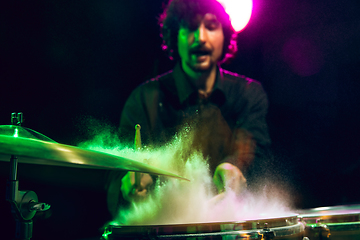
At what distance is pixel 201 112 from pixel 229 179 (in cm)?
50

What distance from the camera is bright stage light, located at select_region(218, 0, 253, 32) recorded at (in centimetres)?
214

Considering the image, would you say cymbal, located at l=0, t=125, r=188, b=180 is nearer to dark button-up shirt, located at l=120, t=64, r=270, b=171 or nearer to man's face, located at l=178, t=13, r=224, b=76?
dark button-up shirt, located at l=120, t=64, r=270, b=171

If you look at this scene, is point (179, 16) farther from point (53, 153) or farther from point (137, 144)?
point (53, 153)

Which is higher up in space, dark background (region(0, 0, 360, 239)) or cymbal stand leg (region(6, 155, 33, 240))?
dark background (region(0, 0, 360, 239))

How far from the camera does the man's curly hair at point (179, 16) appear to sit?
2.04m

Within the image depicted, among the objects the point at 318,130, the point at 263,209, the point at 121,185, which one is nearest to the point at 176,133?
the point at 121,185

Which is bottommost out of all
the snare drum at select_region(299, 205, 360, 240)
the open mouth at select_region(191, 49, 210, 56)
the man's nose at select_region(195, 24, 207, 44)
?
the snare drum at select_region(299, 205, 360, 240)

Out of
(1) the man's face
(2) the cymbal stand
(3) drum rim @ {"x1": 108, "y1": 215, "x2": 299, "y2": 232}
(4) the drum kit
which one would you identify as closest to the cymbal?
(4) the drum kit

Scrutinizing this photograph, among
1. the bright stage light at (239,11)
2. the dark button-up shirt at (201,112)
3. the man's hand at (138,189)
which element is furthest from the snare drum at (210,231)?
the bright stage light at (239,11)

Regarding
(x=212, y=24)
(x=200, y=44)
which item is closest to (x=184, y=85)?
(x=200, y=44)

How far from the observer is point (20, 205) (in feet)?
2.36

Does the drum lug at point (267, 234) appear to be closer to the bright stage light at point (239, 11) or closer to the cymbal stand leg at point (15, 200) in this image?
the cymbal stand leg at point (15, 200)

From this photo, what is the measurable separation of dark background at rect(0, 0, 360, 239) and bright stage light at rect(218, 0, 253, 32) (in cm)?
6

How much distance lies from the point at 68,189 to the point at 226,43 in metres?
1.52
